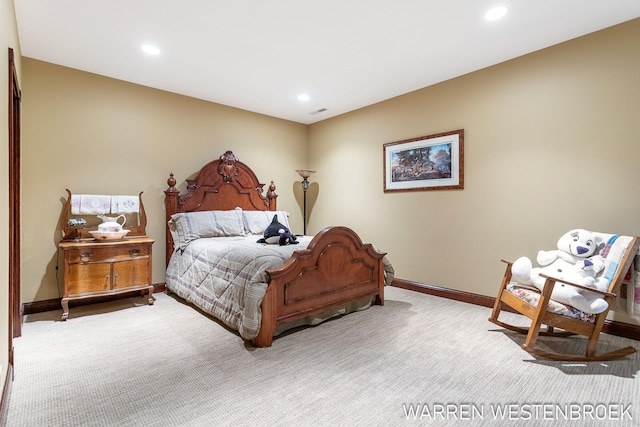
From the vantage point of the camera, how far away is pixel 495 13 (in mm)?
2590

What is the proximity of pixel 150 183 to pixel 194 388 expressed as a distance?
3.00 metres

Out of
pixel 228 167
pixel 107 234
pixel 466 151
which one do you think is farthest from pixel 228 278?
pixel 466 151

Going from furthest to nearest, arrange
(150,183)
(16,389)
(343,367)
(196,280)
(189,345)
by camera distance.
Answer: (150,183), (196,280), (189,345), (343,367), (16,389)

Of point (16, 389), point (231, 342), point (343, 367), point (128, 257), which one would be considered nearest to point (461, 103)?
point (343, 367)

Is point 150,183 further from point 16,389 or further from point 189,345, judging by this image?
point 16,389

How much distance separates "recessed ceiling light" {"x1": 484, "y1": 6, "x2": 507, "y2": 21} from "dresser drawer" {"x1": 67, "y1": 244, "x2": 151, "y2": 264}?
4019 mm

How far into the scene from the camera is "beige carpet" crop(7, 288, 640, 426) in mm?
1717

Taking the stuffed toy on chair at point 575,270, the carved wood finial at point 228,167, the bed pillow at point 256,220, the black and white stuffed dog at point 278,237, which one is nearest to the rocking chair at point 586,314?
the stuffed toy on chair at point 575,270

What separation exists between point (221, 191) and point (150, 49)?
2.02 m

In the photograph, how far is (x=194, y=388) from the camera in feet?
6.48

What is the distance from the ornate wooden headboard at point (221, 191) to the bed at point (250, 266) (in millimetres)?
14

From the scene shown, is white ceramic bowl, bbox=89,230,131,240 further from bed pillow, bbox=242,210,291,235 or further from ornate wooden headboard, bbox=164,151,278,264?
bed pillow, bbox=242,210,291,235

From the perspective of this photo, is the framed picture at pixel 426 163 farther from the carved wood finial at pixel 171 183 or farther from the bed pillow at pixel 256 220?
the carved wood finial at pixel 171 183

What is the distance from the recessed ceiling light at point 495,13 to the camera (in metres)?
2.53
